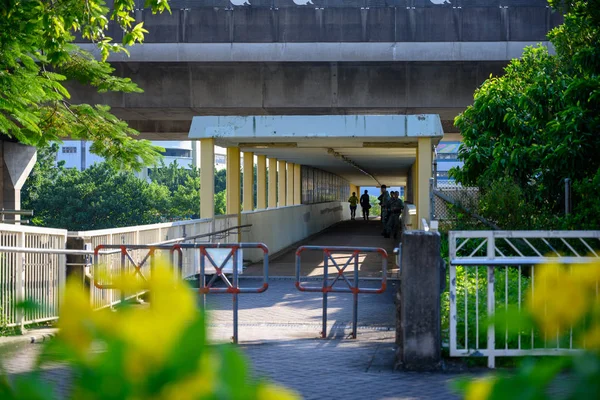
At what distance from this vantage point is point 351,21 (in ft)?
86.8

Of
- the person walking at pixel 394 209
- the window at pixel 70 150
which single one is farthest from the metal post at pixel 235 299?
the window at pixel 70 150

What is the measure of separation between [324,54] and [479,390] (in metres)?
25.8

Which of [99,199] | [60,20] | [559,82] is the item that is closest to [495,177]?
[559,82]

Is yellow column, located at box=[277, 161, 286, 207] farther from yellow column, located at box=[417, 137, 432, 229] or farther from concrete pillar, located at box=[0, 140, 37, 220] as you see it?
yellow column, located at box=[417, 137, 432, 229]

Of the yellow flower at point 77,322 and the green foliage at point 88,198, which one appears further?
the green foliage at point 88,198

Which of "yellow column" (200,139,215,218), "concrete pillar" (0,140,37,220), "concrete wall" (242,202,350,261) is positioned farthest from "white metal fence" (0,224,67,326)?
"concrete pillar" (0,140,37,220)

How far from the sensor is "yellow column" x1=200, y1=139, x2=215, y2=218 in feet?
70.4

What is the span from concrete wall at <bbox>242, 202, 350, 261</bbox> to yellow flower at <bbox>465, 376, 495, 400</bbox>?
22.2 m

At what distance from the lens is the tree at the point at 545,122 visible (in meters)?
15.2

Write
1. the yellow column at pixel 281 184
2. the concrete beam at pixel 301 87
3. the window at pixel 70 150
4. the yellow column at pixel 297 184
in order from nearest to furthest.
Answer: the concrete beam at pixel 301 87 → the yellow column at pixel 281 184 → the yellow column at pixel 297 184 → the window at pixel 70 150

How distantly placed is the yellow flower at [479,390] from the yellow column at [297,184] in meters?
37.0

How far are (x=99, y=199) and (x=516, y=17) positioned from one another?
198 ft

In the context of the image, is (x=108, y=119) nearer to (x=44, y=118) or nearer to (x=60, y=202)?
(x=44, y=118)

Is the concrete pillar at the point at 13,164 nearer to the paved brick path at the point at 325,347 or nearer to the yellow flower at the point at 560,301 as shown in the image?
the paved brick path at the point at 325,347
